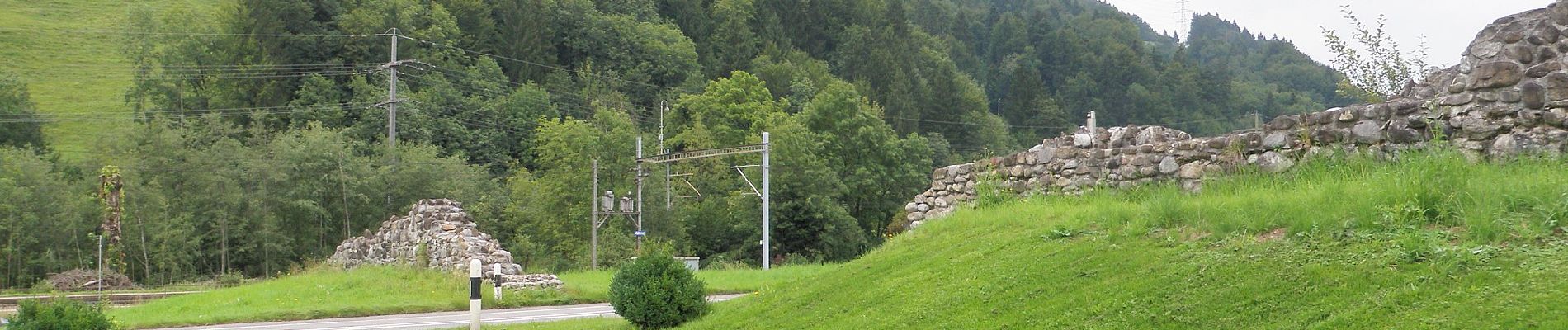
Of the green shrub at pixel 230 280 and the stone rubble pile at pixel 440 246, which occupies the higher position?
the stone rubble pile at pixel 440 246

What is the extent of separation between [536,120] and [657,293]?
70.5m

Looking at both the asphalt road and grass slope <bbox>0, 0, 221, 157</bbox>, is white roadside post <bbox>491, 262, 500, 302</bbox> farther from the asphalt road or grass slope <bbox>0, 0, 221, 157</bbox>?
grass slope <bbox>0, 0, 221, 157</bbox>

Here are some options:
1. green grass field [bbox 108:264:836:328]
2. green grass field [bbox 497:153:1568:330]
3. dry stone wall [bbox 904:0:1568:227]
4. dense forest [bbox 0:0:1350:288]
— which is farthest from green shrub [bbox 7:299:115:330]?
dense forest [bbox 0:0:1350:288]

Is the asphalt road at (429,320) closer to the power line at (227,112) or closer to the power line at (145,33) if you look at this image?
the power line at (145,33)

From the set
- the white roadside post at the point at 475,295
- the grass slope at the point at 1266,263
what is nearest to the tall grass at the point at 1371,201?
the grass slope at the point at 1266,263

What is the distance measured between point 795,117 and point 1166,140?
5787cm

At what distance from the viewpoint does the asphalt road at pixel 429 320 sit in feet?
63.9

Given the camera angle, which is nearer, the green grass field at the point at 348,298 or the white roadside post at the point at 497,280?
the green grass field at the point at 348,298

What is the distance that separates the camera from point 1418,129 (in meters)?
10.7

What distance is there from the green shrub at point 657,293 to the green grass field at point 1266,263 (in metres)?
0.67

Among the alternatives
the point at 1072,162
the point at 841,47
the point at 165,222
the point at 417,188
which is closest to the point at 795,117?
the point at 417,188

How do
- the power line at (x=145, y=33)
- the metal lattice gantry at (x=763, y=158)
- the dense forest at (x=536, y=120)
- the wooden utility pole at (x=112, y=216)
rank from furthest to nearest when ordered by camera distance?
the power line at (x=145, y=33) < the dense forest at (x=536, y=120) < the wooden utility pole at (x=112, y=216) < the metal lattice gantry at (x=763, y=158)

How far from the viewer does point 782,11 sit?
12319cm

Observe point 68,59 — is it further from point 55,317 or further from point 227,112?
point 55,317
